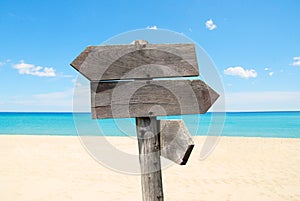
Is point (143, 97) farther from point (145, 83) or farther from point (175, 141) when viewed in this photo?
point (175, 141)

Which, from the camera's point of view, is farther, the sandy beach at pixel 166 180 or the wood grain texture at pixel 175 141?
the sandy beach at pixel 166 180

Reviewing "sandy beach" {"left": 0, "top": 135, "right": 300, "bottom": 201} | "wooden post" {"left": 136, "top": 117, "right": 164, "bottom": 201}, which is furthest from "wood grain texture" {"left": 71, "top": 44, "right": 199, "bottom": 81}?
"sandy beach" {"left": 0, "top": 135, "right": 300, "bottom": 201}

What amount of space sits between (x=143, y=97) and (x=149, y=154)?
1.57 ft

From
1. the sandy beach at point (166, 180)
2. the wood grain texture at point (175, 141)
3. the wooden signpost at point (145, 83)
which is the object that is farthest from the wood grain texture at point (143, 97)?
the sandy beach at point (166, 180)

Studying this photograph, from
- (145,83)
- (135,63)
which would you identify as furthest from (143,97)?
(135,63)

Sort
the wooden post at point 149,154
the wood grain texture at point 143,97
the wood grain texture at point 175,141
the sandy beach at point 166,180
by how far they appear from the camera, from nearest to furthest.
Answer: the wood grain texture at point 175,141, the wood grain texture at point 143,97, the wooden post at point 149,154, the sandy beach at point 166,180

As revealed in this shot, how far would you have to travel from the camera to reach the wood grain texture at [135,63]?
207 centimetres

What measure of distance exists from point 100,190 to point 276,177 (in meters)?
5.37

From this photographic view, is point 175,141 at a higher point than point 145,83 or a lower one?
lower

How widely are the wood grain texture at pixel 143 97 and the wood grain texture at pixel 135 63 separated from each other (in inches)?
2.5

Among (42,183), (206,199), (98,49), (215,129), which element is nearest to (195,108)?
(215,129)

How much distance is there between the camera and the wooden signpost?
6.79ft

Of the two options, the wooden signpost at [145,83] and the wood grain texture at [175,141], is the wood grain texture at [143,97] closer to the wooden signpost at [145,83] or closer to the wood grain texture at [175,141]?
the wooden signpost at [145,83]

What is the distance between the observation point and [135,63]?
82.6 inches
